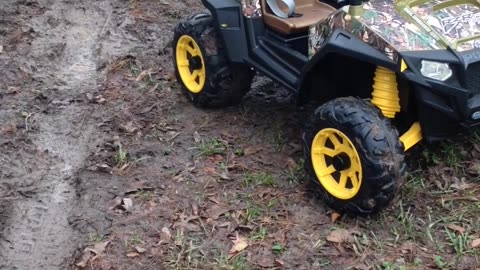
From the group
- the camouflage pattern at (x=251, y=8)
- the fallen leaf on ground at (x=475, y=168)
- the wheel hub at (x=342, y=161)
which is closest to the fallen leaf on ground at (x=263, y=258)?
the wheel hub at (x=342, y=161)

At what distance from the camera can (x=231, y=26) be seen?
4.73m

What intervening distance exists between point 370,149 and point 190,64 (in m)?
1.98

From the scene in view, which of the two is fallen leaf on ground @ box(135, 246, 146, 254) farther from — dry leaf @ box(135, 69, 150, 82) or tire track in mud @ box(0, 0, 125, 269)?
dry leaf @ box(135, 69, 150, 82)

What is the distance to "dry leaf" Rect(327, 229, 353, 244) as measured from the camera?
384cm

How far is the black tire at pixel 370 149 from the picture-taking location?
365 centimetres

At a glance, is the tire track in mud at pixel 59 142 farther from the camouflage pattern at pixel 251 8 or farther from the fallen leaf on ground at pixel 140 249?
the camouflage pattern at pixel 251 8

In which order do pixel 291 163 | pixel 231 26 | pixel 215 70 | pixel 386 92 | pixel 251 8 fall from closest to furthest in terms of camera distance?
1. pixel 386 92
2. pixel 291 163
3. pixel 251 8
4. pixel 231 26
5. pixel 215 70

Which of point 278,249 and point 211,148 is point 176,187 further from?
point 278,249

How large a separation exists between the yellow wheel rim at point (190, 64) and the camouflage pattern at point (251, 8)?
0.59 meters

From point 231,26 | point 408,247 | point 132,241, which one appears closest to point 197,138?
point 231,26

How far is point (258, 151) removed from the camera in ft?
15.4

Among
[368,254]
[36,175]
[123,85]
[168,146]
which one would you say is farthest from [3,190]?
[368,254]

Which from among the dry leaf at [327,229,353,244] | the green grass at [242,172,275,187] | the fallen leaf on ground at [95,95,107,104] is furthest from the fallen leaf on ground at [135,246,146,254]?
the fallen leaf on ground at [95,95,107,104]

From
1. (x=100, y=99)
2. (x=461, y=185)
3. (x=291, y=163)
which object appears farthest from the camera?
(x=100, y=99)
